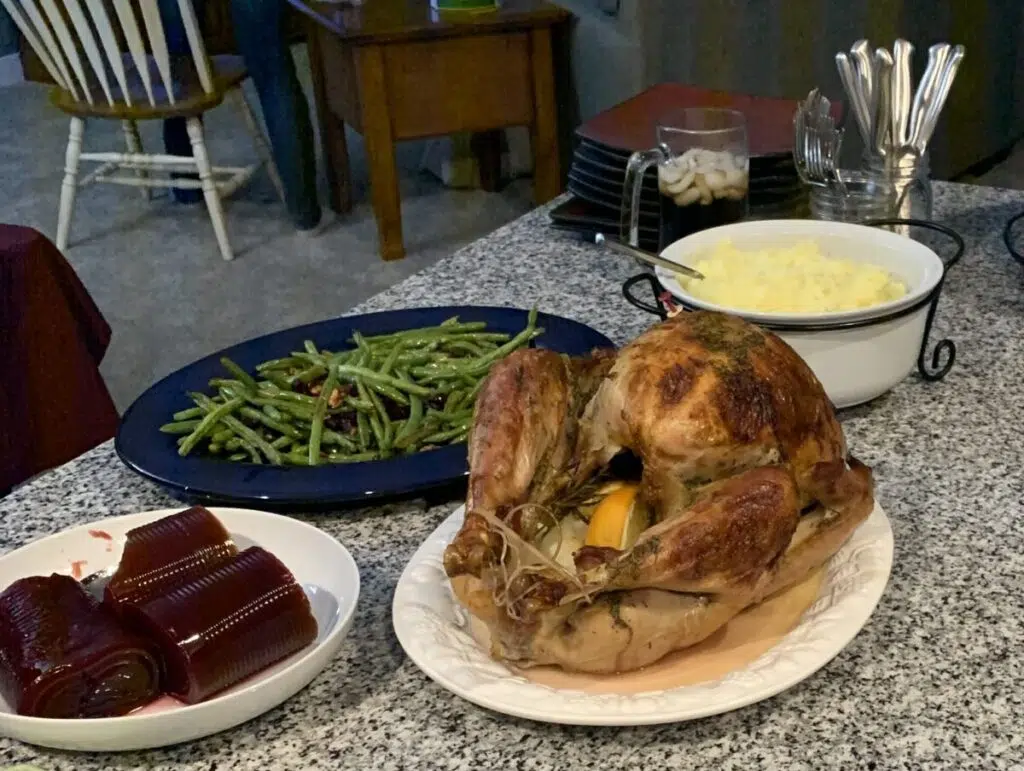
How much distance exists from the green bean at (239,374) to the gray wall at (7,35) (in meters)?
5.25

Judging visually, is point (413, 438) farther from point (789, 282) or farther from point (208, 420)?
point (789, 282)

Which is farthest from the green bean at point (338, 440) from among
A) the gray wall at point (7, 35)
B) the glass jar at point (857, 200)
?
the gray wall at point (7, 35)

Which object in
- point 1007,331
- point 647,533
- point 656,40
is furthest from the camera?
point 656,40

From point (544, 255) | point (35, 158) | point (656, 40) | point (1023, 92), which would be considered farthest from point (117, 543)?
point (35, 158)

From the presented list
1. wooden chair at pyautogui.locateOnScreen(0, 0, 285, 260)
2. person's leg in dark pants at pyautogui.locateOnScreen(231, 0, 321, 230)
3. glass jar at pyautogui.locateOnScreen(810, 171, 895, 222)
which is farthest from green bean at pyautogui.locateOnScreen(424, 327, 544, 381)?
person's leg in dark pants at pyautogui.locateOnScreen(231, 0, 321, 230)

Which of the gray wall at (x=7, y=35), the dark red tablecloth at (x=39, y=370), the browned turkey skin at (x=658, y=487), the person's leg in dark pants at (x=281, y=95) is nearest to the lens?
the browned turkey skin at (x=658, y=487)

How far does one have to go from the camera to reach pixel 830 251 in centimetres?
104

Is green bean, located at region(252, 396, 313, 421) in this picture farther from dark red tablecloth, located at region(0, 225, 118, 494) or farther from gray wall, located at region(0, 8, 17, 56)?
gray wall, located at region(0, 8, 17, 56)

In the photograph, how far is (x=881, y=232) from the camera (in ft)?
3.34

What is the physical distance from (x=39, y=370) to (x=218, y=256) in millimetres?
1471

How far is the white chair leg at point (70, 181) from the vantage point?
340 cm

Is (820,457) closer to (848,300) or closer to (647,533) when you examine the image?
(647,533)

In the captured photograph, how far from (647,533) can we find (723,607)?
65 millimetres

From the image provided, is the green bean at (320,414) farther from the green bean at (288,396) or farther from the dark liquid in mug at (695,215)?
the dark liquid in mug at (695,215)
